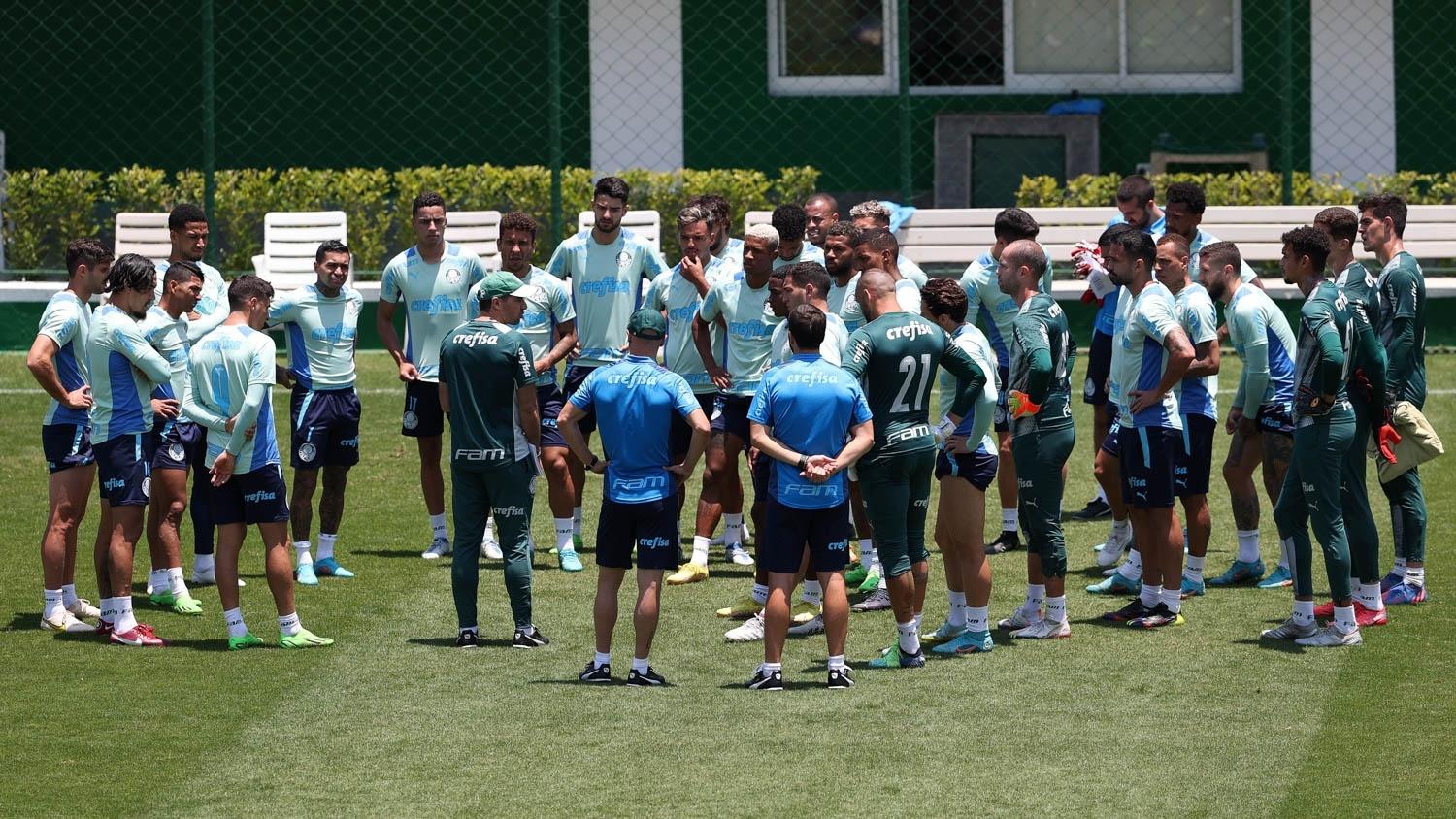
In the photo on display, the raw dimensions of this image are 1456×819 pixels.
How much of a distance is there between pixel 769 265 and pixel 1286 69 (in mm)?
9352

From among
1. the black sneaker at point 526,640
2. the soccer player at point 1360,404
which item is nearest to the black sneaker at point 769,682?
the black sneaker at point 526,640

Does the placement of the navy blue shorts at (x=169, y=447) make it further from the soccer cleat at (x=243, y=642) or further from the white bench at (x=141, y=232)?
the white bench at (x=141, y=232)

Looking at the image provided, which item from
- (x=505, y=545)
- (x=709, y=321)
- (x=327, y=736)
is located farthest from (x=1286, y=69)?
(x=327, y=736)

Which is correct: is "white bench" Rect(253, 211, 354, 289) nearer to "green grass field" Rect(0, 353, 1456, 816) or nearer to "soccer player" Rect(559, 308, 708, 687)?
"green grass field" Rect(0, 353, 1456, 816)

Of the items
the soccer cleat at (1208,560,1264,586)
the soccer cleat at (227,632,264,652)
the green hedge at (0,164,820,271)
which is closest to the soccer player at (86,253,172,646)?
the soccer cleat at (227,632,264,652)

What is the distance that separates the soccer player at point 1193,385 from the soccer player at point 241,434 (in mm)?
4644

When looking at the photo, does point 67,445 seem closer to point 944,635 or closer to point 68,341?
point 68,341

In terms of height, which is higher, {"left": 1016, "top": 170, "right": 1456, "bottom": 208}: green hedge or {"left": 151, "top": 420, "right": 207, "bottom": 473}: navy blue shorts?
{"left": 1016, "top": 170, "right": 1456, "bottom": 208}: green hedge

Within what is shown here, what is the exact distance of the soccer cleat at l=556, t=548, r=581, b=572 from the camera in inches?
495

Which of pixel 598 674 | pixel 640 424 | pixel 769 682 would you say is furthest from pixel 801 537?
pixel 598 674

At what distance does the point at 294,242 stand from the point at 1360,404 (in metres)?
11.7

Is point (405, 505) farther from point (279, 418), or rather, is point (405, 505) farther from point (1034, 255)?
point (1034, 255)

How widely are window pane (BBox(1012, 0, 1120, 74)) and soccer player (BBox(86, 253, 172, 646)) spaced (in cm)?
1416

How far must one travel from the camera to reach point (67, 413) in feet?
A: 35.3
